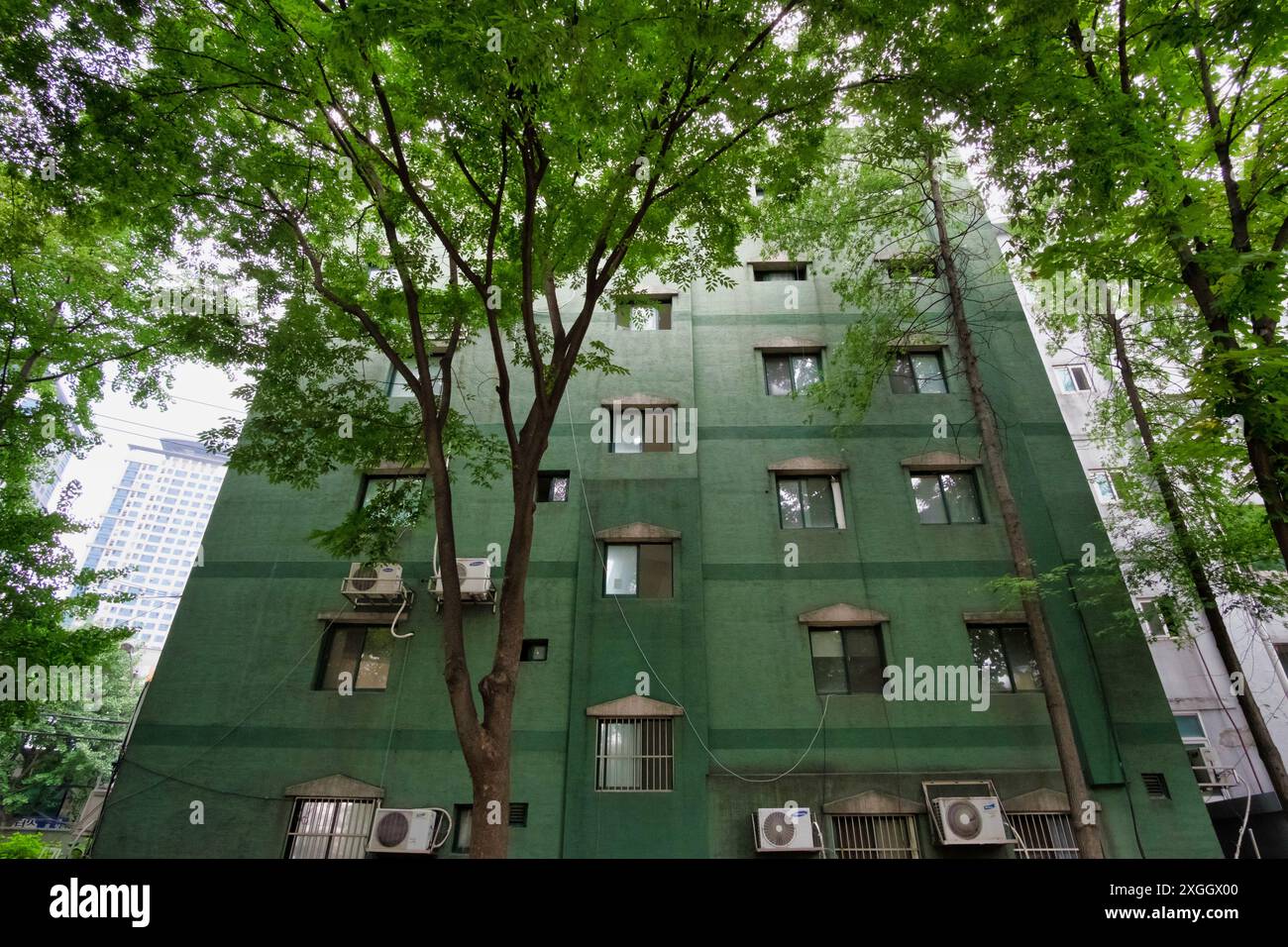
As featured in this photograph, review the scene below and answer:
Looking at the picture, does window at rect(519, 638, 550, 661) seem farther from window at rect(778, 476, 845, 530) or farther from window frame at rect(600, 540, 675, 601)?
window at rect(778, 476, 845, 530)

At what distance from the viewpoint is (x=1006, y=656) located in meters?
11.9

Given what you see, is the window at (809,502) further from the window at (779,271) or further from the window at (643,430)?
the window at (779,271)

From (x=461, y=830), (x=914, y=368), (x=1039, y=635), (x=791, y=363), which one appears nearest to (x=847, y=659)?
(x=1039, y=635)

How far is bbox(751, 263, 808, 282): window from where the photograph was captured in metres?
16.4

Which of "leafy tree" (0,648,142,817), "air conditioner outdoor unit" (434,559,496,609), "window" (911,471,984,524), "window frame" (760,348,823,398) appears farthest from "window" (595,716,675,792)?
"leafy tree" (0,648,142,817)

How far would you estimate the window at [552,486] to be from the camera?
13594 millimetres

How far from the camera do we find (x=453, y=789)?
10930 millimetres

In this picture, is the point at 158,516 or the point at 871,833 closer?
the point at 871,833

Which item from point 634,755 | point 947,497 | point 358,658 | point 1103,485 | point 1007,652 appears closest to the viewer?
point 634,755

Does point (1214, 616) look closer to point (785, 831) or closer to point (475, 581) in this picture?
point (785, 831)

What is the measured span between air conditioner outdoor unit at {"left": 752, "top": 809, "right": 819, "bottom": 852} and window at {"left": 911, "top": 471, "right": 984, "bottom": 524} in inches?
270

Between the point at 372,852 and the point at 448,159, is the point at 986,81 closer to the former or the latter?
the point at 448,159

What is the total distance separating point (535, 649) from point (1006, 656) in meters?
9.66

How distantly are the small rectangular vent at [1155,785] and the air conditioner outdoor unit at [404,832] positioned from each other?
13004mm
